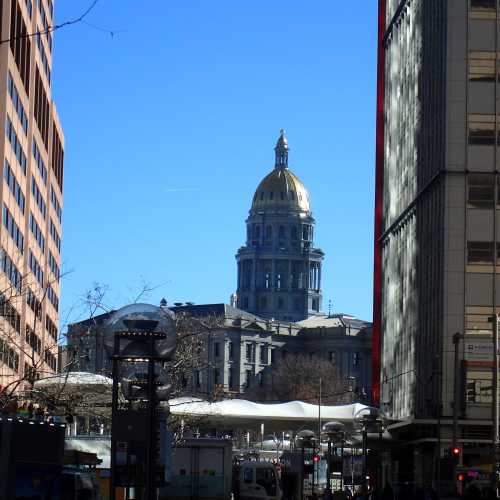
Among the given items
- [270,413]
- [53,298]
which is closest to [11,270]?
[270,413]

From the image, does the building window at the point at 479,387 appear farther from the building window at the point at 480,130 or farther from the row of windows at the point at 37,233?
the row of windows at the point at 37,233

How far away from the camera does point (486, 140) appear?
244 ft

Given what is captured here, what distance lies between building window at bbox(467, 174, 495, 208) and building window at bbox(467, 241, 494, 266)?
176 cm

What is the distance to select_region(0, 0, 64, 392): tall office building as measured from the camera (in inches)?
2975

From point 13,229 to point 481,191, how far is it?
83.7 ft

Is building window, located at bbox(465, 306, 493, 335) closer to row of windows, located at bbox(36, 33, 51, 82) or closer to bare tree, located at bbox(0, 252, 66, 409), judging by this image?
bare tree, located at bbox(0, 252, 66, 409)

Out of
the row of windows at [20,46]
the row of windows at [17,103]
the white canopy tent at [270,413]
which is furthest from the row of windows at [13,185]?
the white canopy tent at [270,413]

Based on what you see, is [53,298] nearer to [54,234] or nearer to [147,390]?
[54,234]

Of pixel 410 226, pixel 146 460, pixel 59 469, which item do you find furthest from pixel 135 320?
pixel 410 226

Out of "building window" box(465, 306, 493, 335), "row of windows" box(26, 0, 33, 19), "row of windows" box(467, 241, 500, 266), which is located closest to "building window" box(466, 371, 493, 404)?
"building window" box(465, 306, 493, 335)

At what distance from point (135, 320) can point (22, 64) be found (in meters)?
63.0

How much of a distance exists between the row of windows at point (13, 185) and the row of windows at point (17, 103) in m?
3.37

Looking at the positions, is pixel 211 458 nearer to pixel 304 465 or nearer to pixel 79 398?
pixel 79 398

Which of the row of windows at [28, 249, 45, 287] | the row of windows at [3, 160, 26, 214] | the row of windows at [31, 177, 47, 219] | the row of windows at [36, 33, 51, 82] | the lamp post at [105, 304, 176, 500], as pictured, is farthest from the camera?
the row of windows at [31, 177, 47, 219]
